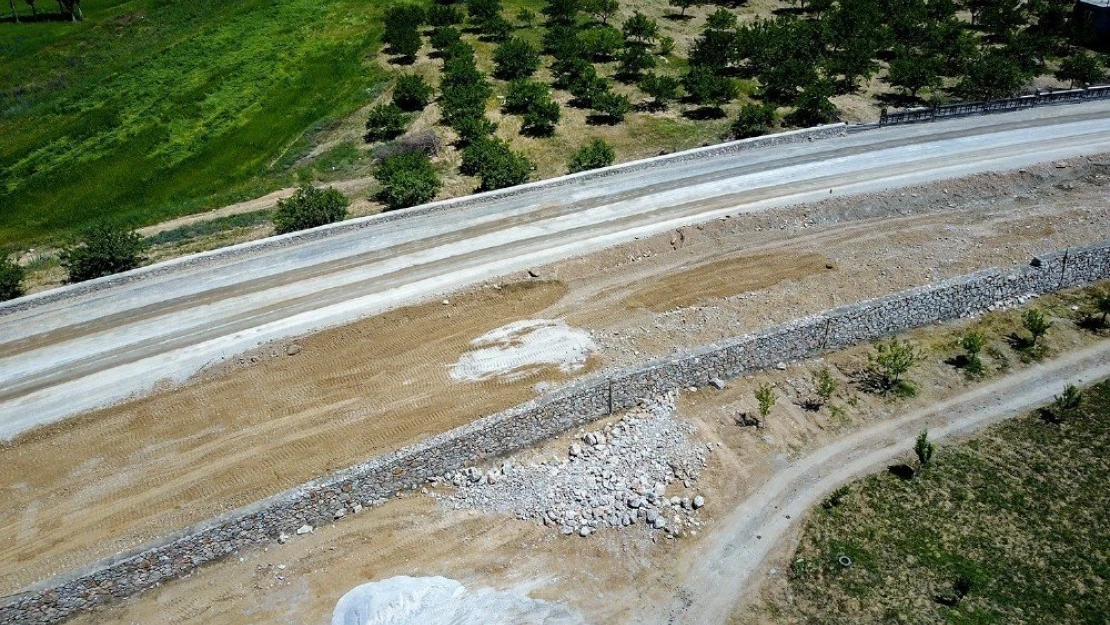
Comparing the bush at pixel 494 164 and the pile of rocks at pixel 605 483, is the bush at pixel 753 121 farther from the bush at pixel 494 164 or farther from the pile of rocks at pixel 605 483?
the pile of rocks at pixel 605 483

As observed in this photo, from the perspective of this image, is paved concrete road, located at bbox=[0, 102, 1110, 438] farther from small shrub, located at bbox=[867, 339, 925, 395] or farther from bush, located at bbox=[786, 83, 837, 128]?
small shrub, located at bbox=[867, 339, 925, 395]

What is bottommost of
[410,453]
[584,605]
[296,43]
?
[584,605]

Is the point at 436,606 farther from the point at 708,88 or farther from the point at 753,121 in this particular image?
the point at 708,88

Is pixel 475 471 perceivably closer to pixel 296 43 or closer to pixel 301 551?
pixel 301 551

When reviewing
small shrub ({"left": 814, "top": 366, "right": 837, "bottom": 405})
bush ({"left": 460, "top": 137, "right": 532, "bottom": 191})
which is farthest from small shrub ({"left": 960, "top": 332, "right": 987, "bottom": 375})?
bush ({"left": 460, "top": 137, "right": 532, "bottom": 191})

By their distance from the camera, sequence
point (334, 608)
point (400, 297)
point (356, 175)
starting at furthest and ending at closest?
point (356, 175)
point (400, 297)
point (334, 608)

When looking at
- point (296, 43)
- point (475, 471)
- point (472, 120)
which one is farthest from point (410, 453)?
point (296, 43)

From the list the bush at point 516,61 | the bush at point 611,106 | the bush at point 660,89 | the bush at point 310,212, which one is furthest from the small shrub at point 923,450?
the bush at point 516,61
